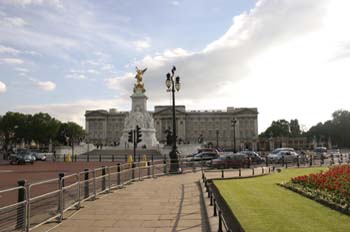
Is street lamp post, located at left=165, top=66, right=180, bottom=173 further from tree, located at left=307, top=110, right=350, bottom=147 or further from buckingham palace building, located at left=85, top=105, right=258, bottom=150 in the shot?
buckingham palace building, located at left=85, top=105, right=258, bottom=150

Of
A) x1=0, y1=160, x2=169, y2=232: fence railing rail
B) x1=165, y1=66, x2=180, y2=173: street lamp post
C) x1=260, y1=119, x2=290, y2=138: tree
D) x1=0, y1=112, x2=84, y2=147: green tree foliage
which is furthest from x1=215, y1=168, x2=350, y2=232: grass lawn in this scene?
x1=260, y1=119, x2=290, y2=138: tree

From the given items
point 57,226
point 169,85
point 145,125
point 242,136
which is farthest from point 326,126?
point 57,226

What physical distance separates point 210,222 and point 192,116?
568ft

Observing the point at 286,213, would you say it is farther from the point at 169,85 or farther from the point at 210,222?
the point at 169,85

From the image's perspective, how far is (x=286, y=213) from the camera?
10.8m

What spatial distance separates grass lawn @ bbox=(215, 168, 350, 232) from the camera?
9.10m

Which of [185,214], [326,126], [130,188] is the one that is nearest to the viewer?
[185,214]

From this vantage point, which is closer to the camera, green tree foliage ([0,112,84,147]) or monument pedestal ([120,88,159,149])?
monument pedestal ([120,88,159,149])

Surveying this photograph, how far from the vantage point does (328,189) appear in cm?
1420

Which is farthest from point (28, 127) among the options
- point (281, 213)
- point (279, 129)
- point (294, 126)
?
point (281, 213)

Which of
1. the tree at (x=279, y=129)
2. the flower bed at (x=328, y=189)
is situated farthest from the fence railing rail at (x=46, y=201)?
the tree at (x=279, y=129)

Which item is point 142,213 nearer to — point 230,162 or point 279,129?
point 230,162

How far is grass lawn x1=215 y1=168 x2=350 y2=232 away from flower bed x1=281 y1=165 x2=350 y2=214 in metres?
0.25

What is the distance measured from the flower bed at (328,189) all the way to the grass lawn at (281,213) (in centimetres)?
25
